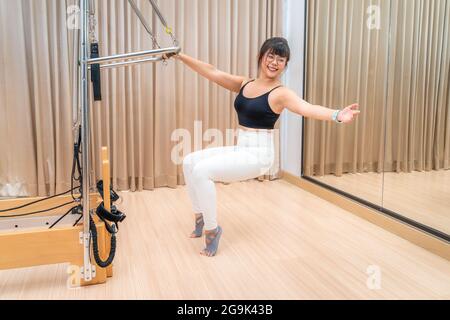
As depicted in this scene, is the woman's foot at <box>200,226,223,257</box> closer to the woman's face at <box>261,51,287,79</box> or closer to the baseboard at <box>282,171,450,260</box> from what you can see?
the woman's face at <box>261,51,287,79</box>

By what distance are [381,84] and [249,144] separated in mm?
1142

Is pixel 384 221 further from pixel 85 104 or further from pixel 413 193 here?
pixel 85 104

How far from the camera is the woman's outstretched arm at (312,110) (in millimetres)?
1623

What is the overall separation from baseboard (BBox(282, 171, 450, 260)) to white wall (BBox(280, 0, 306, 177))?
301 mm

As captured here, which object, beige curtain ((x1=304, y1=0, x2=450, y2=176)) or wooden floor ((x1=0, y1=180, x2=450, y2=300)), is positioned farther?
beige curtain ((x1=304, y1=0, x2=450, y2=176))

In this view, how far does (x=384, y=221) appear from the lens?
244 centimetres

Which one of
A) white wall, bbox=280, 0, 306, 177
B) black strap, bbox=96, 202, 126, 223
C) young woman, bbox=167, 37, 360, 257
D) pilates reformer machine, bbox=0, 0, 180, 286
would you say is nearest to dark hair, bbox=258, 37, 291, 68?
young woman, bbox=167, 37, 360, 257

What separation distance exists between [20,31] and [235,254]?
224cm

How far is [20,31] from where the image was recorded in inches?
113

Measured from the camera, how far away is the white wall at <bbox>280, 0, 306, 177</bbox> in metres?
3.50

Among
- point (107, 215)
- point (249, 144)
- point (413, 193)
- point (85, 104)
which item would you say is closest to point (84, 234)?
point (107, 215)

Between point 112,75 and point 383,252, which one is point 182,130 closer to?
point 112,75

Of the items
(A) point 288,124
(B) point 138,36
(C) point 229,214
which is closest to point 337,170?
(A) point 288,124

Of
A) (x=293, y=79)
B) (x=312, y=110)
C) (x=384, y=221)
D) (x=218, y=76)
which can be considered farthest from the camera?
(x=293, y=79)
